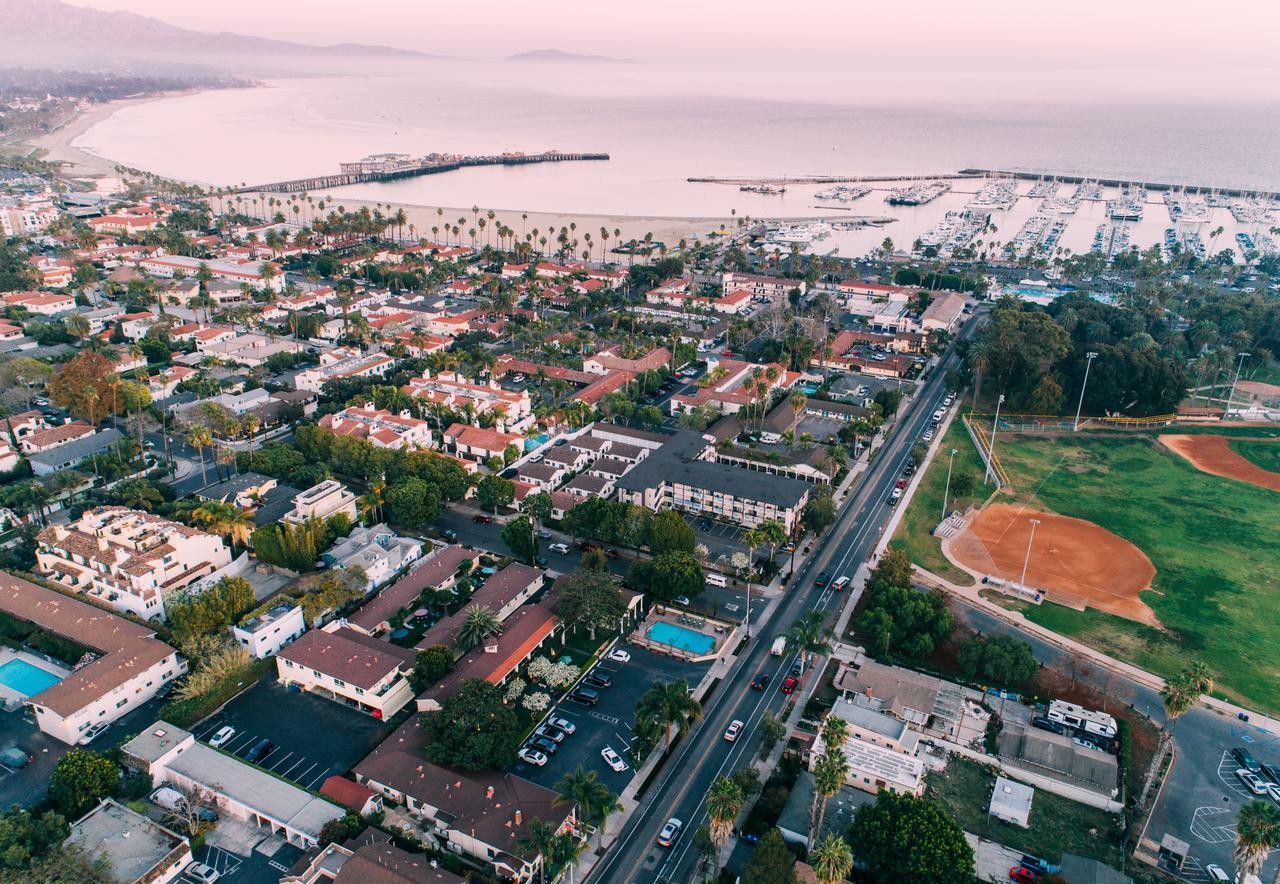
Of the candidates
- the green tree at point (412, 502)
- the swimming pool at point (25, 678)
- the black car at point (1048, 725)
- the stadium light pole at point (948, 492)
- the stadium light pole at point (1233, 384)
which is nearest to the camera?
the black car at point (1048, 725)

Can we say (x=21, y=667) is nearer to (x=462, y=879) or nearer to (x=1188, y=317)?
(x=462, y=879)

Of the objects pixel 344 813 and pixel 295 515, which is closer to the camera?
pixel 344 813

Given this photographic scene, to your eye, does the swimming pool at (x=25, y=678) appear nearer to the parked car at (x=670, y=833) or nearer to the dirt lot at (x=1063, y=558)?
the parked car at (x=670, y=833)

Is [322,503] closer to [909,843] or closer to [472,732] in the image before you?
[472,732]

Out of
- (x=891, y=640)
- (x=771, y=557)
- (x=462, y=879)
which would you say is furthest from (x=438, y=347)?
(x=462, y=879)

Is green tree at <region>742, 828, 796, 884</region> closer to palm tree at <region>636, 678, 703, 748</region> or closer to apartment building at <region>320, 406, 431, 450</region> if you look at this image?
palm tree at <region>636, 678, 703, 748</region>

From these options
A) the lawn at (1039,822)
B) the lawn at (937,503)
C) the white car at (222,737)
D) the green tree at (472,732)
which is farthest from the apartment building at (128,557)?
the lawn at (937,503)
